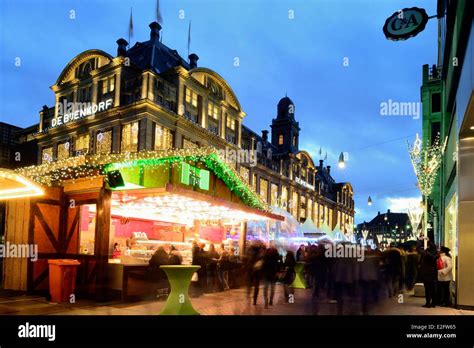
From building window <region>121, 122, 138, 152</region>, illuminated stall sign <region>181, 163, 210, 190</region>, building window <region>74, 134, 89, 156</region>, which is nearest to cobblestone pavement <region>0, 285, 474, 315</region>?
illuminated stall sign <region>181, 163, 210, 190</region>

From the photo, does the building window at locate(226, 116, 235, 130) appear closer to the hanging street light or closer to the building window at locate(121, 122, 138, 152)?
the building window at locate(121, 122, 138, 152)

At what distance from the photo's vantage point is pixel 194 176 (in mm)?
17141

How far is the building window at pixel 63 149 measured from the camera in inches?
1969

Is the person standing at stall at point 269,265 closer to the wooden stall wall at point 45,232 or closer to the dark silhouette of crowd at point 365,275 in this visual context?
the dark silhouette of crowd at point 365,275

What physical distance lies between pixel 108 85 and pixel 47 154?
12.4 meters

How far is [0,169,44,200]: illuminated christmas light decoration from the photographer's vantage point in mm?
12086

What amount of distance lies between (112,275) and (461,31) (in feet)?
40.4

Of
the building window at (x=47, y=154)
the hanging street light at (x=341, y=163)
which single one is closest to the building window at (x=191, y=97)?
the building window at (x=47, y=154)

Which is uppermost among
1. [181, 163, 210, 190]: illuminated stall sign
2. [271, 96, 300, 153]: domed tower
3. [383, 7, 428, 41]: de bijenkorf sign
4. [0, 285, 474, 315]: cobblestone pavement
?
[271, 96, 300, 153]: domed tower

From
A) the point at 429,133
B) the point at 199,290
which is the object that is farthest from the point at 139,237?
the point at 429,133

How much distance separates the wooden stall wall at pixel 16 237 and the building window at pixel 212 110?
1522 inches

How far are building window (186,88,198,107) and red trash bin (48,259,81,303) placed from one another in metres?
37.2
